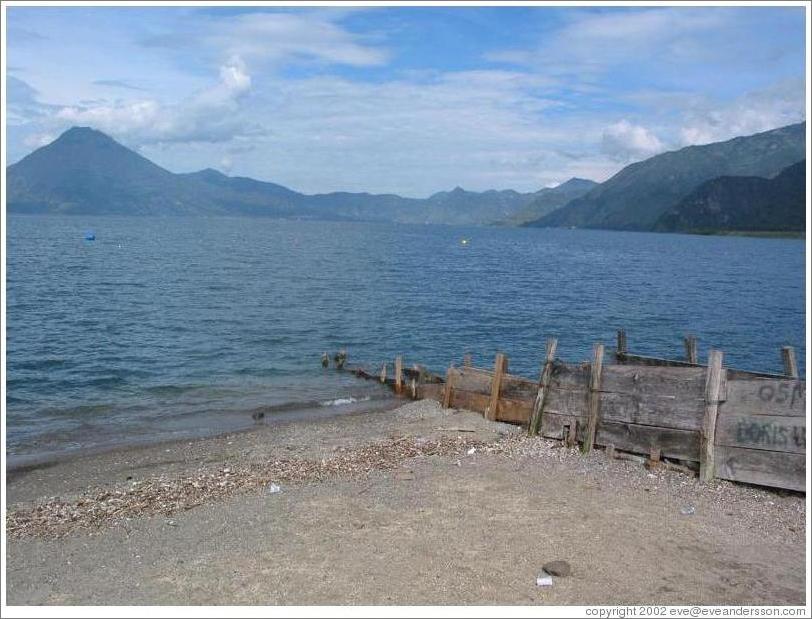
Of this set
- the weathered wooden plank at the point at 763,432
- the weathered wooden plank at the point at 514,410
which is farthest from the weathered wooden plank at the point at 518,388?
the weathered wooden plank at the point at 763,432

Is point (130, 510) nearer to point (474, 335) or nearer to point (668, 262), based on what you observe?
point (474, 335)

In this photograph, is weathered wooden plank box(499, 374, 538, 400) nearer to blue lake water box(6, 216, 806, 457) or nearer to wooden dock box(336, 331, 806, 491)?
wooden dock box(336, 331, 806, 491)

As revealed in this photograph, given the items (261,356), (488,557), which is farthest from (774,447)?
(261,356)

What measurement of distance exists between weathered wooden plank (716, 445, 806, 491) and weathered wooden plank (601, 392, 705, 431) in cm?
85

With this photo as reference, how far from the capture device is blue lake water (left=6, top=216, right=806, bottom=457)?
27.5 metres

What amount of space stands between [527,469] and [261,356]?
22.3 m

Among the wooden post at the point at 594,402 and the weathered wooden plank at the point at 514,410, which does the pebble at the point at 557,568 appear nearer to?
the wooden post at the point at 594,402

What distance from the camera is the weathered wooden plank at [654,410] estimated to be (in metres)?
15.9

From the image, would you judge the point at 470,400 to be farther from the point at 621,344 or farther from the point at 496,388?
the point at 621,344

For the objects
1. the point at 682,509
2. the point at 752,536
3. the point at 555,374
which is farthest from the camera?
the point at 555,374

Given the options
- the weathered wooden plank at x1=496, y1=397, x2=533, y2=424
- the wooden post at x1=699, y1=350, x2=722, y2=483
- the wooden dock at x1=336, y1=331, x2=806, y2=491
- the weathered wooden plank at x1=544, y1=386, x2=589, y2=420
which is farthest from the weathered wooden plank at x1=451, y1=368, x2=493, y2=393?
the wooden post at x1=699, y1=350, x2=722, y2=483

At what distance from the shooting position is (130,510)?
1518 centimetres

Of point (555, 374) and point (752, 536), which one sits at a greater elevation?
point (555, 374)

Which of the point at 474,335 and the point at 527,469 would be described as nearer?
the point at 527,469
